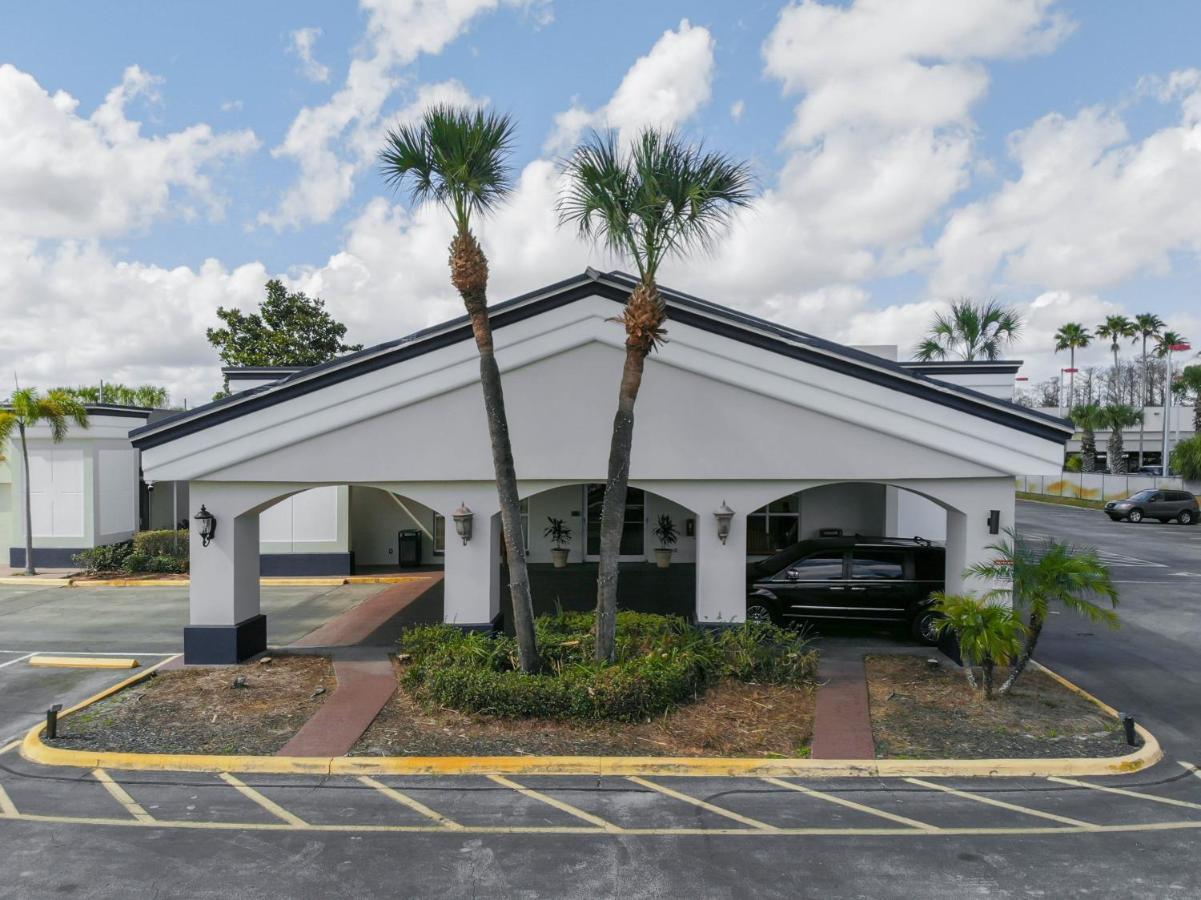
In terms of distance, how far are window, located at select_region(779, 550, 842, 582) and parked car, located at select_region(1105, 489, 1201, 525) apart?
30.7 meters

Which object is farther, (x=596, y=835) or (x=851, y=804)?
(x=851, y=804)

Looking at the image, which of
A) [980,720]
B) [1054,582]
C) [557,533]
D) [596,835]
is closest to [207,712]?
[596,835]

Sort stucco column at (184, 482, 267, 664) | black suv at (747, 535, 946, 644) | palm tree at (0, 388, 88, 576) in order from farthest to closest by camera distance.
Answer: palm tree at (0, 388, 88, 576) → black suv at (747, 535, 946, 644) → stucco column at (184, 482, 267, 664)

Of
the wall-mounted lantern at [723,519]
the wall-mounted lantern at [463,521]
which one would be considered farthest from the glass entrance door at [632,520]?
the wall-mounted lantern at [463,521]

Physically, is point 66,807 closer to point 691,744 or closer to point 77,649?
point 691,744

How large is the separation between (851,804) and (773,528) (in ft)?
47.6

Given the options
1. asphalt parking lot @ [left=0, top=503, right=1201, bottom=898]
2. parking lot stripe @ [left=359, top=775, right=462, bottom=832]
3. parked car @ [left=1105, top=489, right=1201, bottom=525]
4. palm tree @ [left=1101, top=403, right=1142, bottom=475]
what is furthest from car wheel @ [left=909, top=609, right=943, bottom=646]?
palm tree @ [left=1101, top=403, right=1142, bottom=475]

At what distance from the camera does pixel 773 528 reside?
72.1ft

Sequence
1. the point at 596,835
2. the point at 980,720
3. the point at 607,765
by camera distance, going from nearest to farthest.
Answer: the point at 596,835
the point at 607,765
the point at 980,720

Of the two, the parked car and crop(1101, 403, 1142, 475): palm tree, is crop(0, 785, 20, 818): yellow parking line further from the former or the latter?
crop(1101, 403, 1142, 475): palm tree

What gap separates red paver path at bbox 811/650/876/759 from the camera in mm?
8852

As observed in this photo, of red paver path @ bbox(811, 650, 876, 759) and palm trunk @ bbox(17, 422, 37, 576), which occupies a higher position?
palm trunk @ bbox(17, 422, 37, 576)

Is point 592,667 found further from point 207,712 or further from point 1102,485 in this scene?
point 1102,485

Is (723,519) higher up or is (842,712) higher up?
(723,519)
